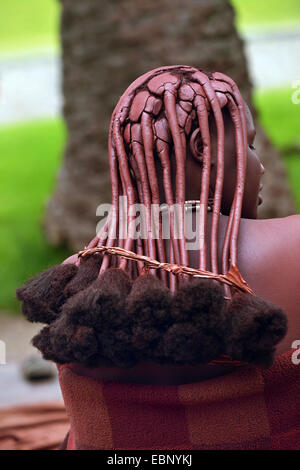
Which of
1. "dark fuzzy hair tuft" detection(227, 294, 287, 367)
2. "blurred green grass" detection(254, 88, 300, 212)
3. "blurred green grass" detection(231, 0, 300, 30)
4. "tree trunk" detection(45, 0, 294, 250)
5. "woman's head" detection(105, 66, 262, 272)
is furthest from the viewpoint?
"blurred green grass" detection(231, 0, 300, 30)

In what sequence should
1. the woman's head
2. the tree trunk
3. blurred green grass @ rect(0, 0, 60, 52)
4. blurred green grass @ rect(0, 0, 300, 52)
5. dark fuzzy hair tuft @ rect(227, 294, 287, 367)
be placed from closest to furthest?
dark fuzzy hair tuft @ rect(227, 294, 287, 367)
the woman's head
the tree trunk
blurred green grass @ rect(0, 0, 300, 52)
blurred green grass @ rect(0, 0, 60, 52)

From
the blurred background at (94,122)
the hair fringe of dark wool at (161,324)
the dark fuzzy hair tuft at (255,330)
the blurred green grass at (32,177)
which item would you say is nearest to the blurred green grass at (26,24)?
the blurred green grass at (32,177)

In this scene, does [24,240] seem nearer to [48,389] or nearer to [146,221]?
[48,389]

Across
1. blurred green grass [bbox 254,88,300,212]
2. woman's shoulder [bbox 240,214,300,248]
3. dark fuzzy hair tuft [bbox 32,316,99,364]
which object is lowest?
dark fuzzy hair tuft [bbox 32,316,99,364]

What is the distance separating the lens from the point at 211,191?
169 centimetres

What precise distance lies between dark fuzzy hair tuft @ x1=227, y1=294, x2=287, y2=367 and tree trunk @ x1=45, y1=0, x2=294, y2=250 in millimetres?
4079

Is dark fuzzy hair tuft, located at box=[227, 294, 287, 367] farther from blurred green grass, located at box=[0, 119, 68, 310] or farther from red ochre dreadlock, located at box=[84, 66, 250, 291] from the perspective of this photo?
blurred green grass, located at box=[0, 119, 68, 310]

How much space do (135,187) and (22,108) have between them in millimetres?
9368

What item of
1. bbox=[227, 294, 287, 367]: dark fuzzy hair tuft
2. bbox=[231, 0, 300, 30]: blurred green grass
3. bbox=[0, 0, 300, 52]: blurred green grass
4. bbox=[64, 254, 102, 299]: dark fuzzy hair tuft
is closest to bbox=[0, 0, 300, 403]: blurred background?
bbox=[231, 0, 300, 30]: blurred green grass

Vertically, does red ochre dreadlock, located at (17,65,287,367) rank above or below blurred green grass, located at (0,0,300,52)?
below

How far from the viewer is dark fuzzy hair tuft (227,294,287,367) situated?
141 centimetres

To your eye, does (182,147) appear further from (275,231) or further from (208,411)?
(208,411)

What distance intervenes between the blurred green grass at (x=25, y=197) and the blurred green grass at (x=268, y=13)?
10.8 ft

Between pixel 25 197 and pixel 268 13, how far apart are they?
4.73 m
